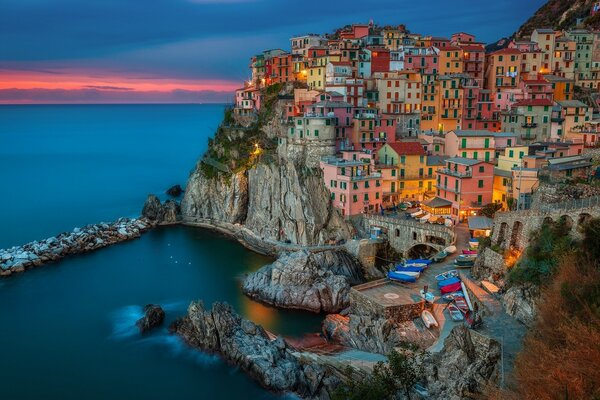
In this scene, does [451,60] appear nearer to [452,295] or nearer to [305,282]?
[305,282]

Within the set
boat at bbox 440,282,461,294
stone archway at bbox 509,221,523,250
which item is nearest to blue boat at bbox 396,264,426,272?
boat at bbox 440,282,461,294

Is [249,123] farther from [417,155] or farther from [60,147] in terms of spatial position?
[60,147]

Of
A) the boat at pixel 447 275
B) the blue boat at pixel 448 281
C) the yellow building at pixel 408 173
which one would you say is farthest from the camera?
the yellow building at pixel 408 173

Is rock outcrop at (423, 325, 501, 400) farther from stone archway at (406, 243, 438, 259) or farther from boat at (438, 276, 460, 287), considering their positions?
stone archway at (406, 243, 438, 259)

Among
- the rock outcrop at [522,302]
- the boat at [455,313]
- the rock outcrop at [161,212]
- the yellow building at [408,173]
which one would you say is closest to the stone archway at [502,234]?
the boat at [455,313]

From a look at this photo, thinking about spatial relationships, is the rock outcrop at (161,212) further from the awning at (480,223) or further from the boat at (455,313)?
the boat at (455,313)

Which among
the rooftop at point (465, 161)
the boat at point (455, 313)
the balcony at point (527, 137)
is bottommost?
the boat at point (455, 313)

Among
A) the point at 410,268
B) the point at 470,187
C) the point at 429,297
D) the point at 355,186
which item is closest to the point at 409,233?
the point at 470,187
